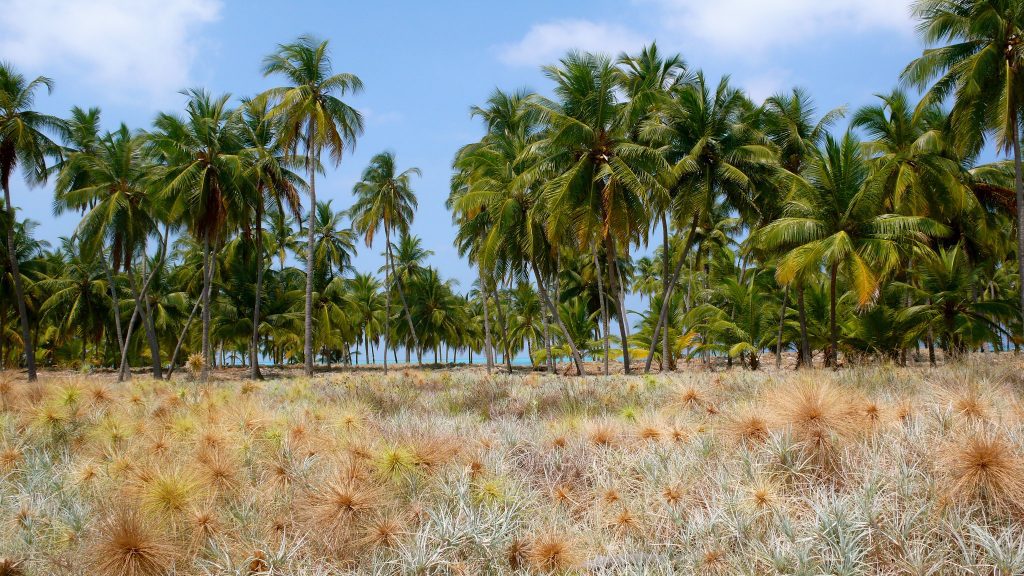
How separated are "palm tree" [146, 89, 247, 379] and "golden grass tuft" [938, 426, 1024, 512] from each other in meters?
23.7

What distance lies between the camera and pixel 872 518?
3.48 m

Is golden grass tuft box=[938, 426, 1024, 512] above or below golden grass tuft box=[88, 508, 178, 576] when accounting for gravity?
above

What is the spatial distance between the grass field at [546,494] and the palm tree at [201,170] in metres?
18.7

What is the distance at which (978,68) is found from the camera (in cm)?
1612

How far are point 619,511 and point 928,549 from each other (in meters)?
1.77

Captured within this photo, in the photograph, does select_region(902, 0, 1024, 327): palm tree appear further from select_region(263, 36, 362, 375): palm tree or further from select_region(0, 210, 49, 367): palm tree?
select_region(0, 210, 49, 367): palm tree

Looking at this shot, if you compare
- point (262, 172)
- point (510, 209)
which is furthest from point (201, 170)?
point (510, 209)

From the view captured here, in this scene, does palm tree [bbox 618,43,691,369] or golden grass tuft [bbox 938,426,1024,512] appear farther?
palm tree [bbox 618,43,691,369]

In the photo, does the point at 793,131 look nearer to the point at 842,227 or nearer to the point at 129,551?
the point at 842,227

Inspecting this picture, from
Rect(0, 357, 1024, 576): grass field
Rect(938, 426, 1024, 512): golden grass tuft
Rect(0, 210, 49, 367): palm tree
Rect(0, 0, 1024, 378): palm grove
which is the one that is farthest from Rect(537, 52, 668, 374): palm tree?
Rect(0, 210, 49, 367): palm tree

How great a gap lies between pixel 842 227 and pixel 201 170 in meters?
22.8

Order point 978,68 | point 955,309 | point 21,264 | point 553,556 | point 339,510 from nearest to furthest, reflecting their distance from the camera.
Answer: point 553,556 → point 339,510 → point 978,68 → point 955,309 → point 21,264

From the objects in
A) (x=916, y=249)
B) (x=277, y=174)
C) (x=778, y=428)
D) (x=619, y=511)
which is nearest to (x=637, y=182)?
(x=916, y=249)

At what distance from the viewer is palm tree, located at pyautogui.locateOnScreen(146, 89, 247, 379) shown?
23.2 meters
